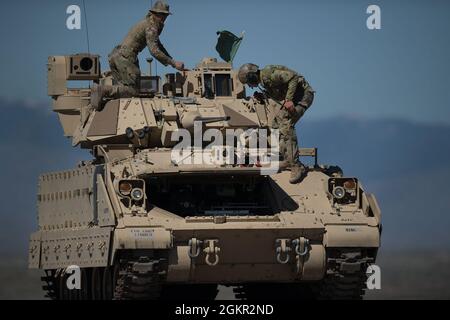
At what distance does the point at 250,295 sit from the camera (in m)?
33.7

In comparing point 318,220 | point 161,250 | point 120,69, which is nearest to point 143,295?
point 161,250

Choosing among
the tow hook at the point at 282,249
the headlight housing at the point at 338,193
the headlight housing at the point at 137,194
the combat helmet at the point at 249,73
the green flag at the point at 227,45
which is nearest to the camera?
the headlight housing at the point at 137,194

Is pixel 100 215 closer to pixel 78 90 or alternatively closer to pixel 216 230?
pixel 216 230

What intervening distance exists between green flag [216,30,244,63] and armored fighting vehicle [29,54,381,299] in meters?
1.24

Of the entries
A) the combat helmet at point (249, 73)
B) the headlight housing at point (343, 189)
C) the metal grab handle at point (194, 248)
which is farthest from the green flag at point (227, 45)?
the metal grab handle at point (194, 248)

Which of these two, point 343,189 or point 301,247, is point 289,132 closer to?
point 343,189

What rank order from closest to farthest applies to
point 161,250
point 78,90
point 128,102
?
point 161,250 → point 128,102 → point 78,90

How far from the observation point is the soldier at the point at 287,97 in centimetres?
3119

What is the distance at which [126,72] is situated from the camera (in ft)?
108

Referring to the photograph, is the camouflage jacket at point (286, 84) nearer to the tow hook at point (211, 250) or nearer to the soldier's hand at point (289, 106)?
the soldier's hand at point (289, 106)

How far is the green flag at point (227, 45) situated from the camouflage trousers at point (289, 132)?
376 cm

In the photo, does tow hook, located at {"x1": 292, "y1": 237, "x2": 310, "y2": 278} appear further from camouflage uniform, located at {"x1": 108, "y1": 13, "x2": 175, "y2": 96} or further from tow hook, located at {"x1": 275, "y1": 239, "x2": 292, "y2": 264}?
camouflage uniform, located at {"x1": 108, "y1": 13, "x2": 175, "y2": 96}

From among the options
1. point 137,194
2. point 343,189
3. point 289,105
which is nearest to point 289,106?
point 289,105

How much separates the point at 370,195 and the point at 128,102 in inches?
217
